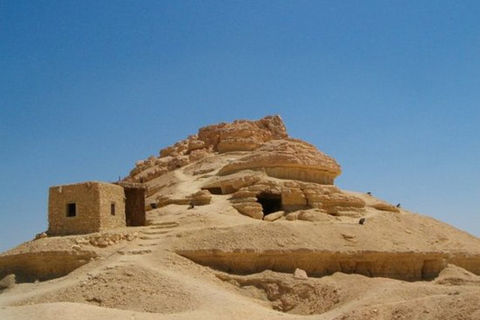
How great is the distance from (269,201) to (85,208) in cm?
853

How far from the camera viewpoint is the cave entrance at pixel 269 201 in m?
26.0

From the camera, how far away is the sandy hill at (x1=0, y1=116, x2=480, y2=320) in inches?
661

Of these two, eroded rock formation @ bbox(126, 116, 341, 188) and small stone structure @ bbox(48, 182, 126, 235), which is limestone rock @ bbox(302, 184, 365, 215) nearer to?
eroded rock formation @ bbox(126, 116, 341, 188)

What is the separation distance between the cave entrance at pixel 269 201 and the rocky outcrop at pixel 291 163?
1277 millimetres

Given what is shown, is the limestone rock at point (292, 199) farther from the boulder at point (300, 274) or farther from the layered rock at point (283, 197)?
the boulder at point (300, 274)

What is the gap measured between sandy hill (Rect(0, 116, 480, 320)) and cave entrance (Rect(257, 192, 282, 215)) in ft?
0.19

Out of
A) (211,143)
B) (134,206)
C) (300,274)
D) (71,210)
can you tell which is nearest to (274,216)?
(300,274)

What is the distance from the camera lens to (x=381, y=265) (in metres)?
22.2

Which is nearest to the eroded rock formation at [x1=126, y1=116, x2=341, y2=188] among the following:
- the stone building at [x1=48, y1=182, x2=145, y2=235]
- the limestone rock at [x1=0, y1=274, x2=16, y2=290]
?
the stone building at [x1=48, y1=182, x2=145, y2=235]

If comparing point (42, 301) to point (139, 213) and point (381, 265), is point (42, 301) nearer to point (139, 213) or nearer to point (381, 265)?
point (139, 213)

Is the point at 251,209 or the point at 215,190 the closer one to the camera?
the point at 251,209

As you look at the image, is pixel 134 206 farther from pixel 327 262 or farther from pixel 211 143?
pixel 211 143

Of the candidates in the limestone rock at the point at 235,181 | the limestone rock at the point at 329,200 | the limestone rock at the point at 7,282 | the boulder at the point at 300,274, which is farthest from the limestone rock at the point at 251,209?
the limestone rock at the point at 7,282

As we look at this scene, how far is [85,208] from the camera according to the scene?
22.1 metres
